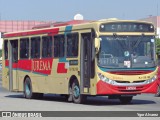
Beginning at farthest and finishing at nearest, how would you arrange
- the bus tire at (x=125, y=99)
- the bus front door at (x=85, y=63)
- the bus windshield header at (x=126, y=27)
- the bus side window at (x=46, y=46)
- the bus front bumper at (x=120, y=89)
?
the bus side window at (x=46, y=46)
the bus tire at (x=125, y=99)
the bus front door at (x=85, y=63)
the bus windshield header at (x=126, y=27)
the bus front bumper at (x=120, y=89)

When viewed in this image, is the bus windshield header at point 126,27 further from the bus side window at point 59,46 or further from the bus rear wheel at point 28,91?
the bus rear wheel at point 28,91

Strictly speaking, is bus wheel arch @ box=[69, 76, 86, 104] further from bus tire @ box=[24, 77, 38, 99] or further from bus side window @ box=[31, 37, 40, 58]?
bus tire @ box=[24, 77, 38, 99]

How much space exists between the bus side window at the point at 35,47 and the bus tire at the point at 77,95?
369 cm

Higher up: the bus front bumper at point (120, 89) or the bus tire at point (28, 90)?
the bus front bumper at point (120, 89)

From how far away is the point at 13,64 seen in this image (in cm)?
2814

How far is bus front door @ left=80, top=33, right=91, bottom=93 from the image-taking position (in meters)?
21.7

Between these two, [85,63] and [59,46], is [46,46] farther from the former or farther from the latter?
[85,63]

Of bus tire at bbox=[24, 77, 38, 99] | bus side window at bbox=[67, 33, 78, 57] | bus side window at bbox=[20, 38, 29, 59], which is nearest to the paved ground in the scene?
bus side window at bbox=[67, 33, 78, 57]

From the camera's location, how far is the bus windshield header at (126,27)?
2134cm

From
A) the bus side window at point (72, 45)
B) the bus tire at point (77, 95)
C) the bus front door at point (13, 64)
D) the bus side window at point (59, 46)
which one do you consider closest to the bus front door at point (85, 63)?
the bus tire at point (77, 95)

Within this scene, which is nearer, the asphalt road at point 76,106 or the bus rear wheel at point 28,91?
the asphalt road at point 76,106

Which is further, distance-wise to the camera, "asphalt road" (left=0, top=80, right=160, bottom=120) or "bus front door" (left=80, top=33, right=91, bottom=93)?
"bus front door" (left=80, top=33, right=91, bottom=93)

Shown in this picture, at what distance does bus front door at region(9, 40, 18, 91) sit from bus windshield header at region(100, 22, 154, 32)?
25.3ft

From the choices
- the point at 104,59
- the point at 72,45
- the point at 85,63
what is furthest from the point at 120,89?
the point at 72,45
